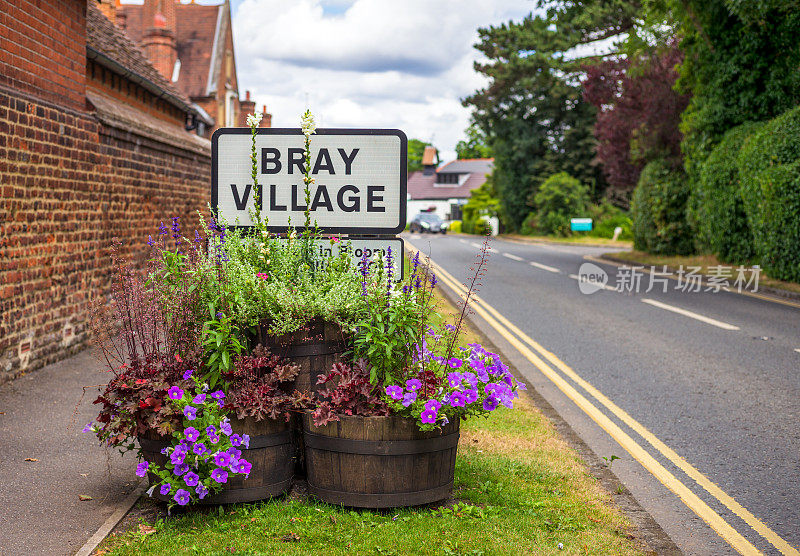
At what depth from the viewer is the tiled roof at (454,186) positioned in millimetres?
92312

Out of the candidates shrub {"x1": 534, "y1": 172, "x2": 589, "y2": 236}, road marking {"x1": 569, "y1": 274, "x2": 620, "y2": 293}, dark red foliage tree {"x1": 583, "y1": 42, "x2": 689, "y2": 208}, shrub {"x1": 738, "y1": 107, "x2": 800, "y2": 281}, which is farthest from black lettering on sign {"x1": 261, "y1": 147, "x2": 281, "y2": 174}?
shrub {"x1": 534, "y1": 172, "x2": 589, "y2": 236}

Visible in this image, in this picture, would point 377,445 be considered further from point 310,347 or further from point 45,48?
point 45,48

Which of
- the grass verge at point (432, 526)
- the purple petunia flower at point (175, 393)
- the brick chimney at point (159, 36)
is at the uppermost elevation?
the brick chimney at point (159, 36)

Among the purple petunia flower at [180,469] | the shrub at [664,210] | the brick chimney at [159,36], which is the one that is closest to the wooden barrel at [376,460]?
the purple petunia flower at [180,469]

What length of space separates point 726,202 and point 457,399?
16894 mm

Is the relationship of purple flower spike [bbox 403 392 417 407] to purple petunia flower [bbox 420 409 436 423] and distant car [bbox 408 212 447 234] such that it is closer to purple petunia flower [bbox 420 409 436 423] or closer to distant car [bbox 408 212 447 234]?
purple petunia flower [bbox 420 409 436 423]

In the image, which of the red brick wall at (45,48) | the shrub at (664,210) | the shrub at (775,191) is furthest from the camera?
the shrub at (664,210)

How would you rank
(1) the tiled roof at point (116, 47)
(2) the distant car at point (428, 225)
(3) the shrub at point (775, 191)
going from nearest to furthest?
1. (1) the tiled roof at point (116, 47)
2. (3) the shrub at point (775, 191)
3. (2) the distant car at point (428, 225)

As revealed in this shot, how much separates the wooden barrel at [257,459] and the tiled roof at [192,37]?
29.0 meters

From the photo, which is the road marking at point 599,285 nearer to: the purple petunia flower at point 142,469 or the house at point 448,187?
the purple petunia flower at point 142,469

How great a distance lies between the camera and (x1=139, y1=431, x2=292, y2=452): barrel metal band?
4059mm

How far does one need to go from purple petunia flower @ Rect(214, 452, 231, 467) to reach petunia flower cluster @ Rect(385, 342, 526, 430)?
0.85 meters

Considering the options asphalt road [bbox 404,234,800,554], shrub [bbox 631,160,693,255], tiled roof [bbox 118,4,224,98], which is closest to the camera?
asphalt road [bbox 404,234,800,554]

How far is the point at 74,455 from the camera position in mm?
5199
